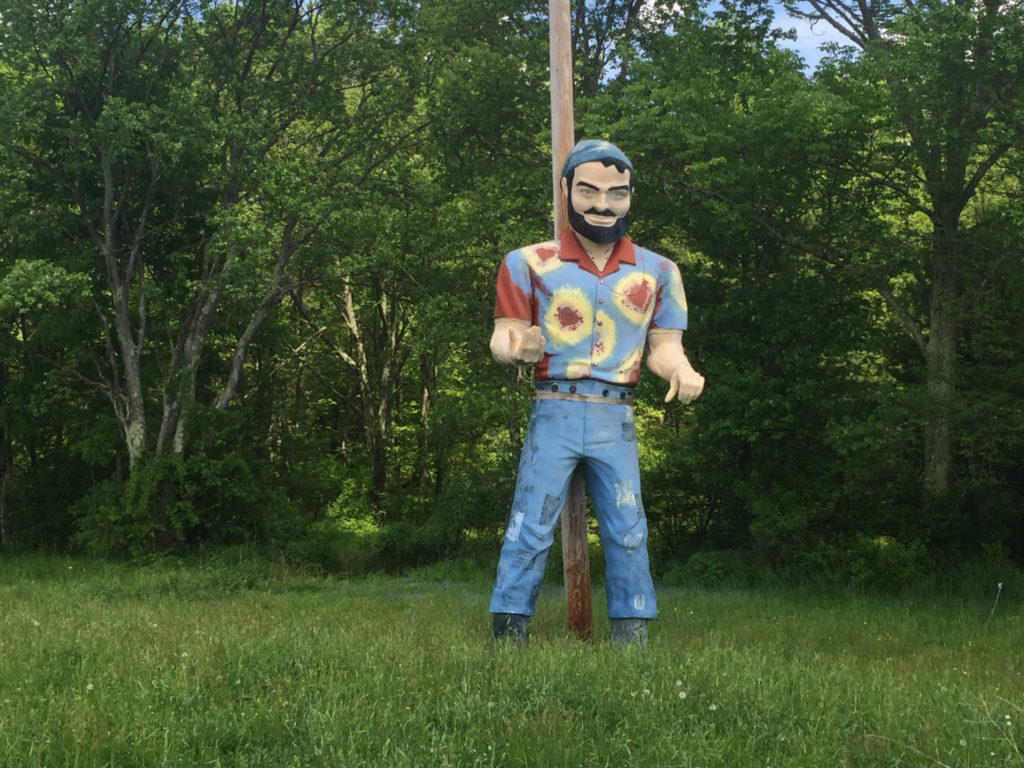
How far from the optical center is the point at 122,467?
61.3 feet

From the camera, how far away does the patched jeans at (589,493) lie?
5605mm

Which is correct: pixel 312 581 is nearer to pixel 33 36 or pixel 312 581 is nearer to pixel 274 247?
pixel 274 247

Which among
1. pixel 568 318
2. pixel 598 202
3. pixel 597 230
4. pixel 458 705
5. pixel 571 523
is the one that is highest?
pixel 598 202

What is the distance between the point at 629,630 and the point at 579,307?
1921mm

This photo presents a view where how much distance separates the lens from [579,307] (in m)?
5.68

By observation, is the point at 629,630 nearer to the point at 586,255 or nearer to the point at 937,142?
the point at 586,255

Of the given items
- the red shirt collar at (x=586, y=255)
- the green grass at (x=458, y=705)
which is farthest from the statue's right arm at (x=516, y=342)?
the green grass at (x=458, y=705)

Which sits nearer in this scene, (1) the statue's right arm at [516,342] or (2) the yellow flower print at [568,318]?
(1) the statue's right arm at [516,342]

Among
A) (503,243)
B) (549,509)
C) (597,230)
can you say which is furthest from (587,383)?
(503,243)

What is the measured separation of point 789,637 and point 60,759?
21.1 feet

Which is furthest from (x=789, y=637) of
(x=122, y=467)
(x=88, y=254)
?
(x=122, y=467)

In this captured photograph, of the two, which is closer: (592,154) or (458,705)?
(458,705)

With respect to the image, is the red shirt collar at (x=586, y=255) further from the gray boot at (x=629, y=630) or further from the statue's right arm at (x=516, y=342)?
the gray boot at (x=629, y=630)

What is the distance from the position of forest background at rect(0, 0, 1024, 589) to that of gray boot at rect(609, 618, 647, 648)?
275 inches
